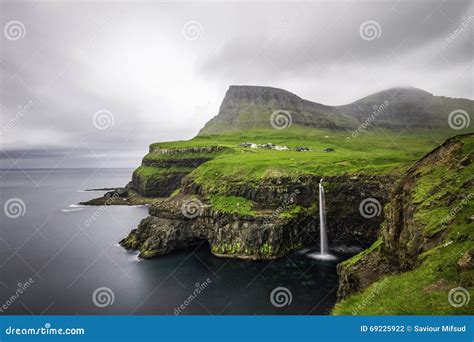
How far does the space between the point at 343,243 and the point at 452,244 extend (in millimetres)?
56743

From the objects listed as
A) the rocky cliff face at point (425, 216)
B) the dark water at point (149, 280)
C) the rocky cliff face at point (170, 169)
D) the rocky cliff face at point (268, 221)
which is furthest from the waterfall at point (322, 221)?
the rocky cliff face at point (170, 169)

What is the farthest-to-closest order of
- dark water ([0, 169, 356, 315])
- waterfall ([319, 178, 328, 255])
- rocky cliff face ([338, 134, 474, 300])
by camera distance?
waterfall ([319, 178, 328, 255])
dark water ([0, 169, 356, 315])
rocky cliff face ([338, 134, 474, 300])

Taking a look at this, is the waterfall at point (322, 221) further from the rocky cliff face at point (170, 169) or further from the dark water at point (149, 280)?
the rocky cliff face at point (170, 169)

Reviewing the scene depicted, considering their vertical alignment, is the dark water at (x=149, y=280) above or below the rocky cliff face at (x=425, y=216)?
below

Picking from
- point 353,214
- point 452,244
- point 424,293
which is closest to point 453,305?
point 424,293

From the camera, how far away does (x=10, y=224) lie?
10650cm

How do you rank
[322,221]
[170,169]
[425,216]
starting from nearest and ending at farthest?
[425,216] < [322,221] < [170,169]

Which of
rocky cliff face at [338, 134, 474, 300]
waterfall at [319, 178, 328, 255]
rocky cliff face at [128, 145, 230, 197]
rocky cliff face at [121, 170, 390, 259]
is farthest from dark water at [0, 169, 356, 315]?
rocky cliff face at [128, 145, 230, 197]

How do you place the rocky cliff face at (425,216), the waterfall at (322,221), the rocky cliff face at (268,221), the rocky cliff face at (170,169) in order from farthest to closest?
the rocky cliff face at (170,169) → the waterfall at (322,221) → the rocky cliff face at (268,221) → the rocky cliff face at (425,216)

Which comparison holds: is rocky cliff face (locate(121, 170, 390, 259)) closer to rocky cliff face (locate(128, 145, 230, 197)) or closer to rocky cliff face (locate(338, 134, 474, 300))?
rocky cliff face (locate(338, 134, 474, 300))

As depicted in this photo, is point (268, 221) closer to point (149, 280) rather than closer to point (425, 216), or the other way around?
point (149, 280)

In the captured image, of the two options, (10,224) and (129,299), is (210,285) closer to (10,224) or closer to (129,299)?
(129,299)

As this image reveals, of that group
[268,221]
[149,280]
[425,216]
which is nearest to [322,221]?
[268,221]

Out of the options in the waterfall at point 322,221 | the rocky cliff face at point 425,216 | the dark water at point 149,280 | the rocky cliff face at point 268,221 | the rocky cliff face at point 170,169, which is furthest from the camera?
the rocky cliff face at point 170,169
